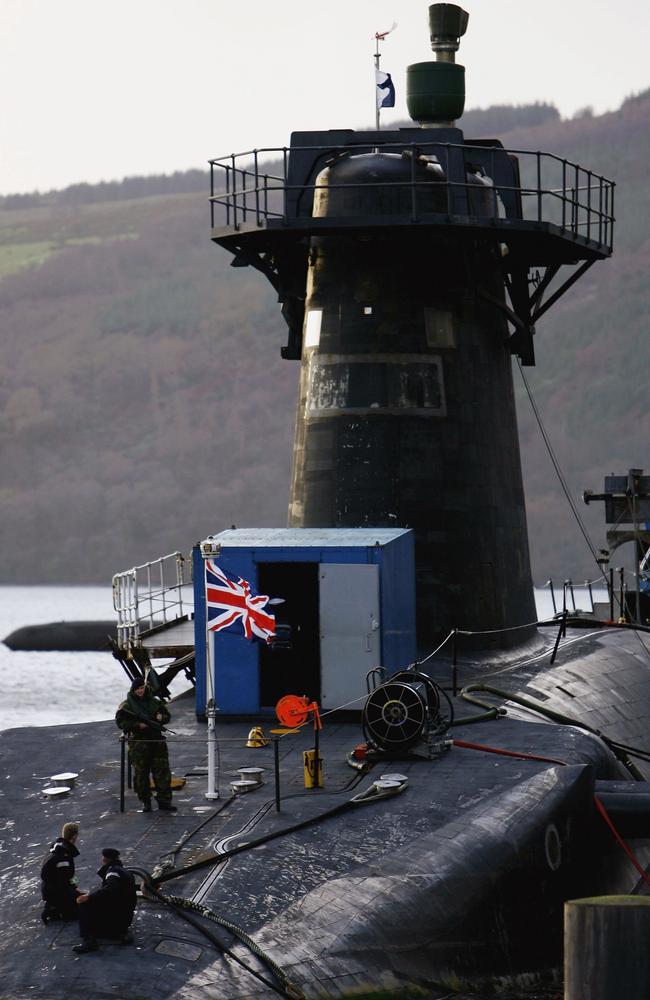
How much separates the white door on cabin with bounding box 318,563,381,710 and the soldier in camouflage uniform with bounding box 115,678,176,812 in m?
4.30

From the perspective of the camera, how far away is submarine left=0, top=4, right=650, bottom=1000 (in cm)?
1377

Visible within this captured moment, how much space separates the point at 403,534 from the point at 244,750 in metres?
4.37

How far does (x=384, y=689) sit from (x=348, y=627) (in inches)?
110

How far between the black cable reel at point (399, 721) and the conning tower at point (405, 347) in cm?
696

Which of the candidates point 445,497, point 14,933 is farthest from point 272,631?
point 445,497

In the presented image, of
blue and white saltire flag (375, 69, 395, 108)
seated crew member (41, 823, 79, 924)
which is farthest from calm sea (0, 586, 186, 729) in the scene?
seated crew member (41, 823, 79, 924)

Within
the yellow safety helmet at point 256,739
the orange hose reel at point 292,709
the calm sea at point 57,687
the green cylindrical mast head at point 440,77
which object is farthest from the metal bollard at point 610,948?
the calm sea at point 57,687

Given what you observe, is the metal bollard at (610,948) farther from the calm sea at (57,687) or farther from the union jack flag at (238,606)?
the calm sea at (57,687)

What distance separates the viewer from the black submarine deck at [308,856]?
12734mm

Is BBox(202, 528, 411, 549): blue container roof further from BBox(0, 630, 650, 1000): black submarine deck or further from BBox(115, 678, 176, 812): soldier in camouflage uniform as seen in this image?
BBox(115, 678, 176, 812): soldier in camouflage uniform

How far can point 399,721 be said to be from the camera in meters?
18.1

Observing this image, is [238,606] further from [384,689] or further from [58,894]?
[58,894]

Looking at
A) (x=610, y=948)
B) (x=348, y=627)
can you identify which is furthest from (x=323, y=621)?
(x=610, y=948)

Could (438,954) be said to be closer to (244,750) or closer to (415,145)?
(244,750)
